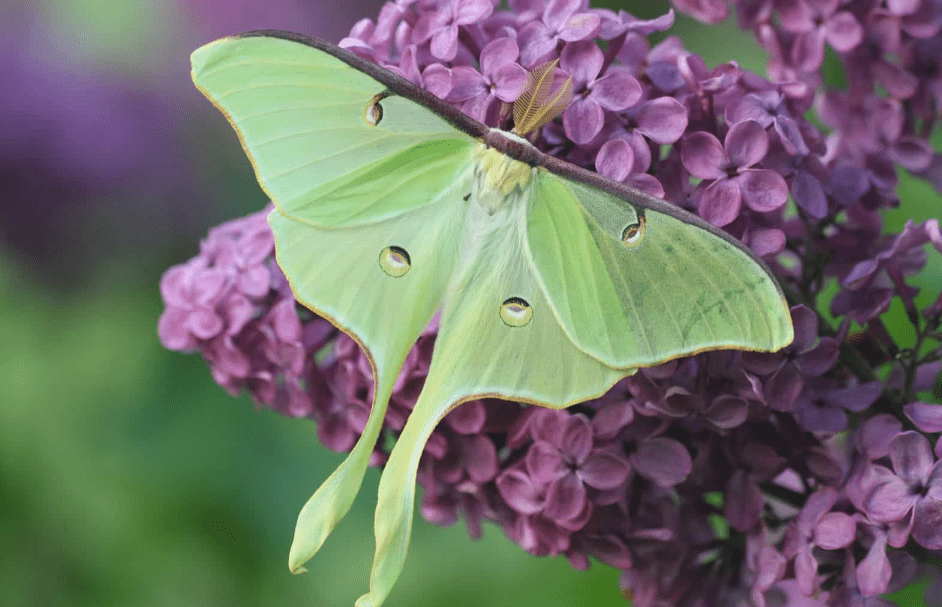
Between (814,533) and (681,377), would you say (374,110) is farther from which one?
(814,533)

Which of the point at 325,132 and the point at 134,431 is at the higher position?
the point at 325,132

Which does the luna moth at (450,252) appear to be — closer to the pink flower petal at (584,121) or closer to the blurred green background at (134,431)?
the pink flower petal at (584,121)

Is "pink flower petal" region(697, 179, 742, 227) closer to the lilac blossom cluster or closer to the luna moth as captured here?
the lilac blossom cluster

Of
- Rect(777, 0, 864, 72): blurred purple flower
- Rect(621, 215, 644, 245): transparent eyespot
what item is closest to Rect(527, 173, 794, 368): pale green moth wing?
Rect(621, 215, 644, 245): transparent eyespot

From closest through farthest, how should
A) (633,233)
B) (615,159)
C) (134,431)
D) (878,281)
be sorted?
(633,233), (615,159), (878,281), (134,431)

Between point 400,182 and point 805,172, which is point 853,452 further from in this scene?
point 400,182

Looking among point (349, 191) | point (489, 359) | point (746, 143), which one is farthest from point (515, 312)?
point (746, 143)

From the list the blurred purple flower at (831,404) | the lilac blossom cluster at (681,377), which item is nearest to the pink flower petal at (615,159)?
the lilac blossom cluster at (681,377)
